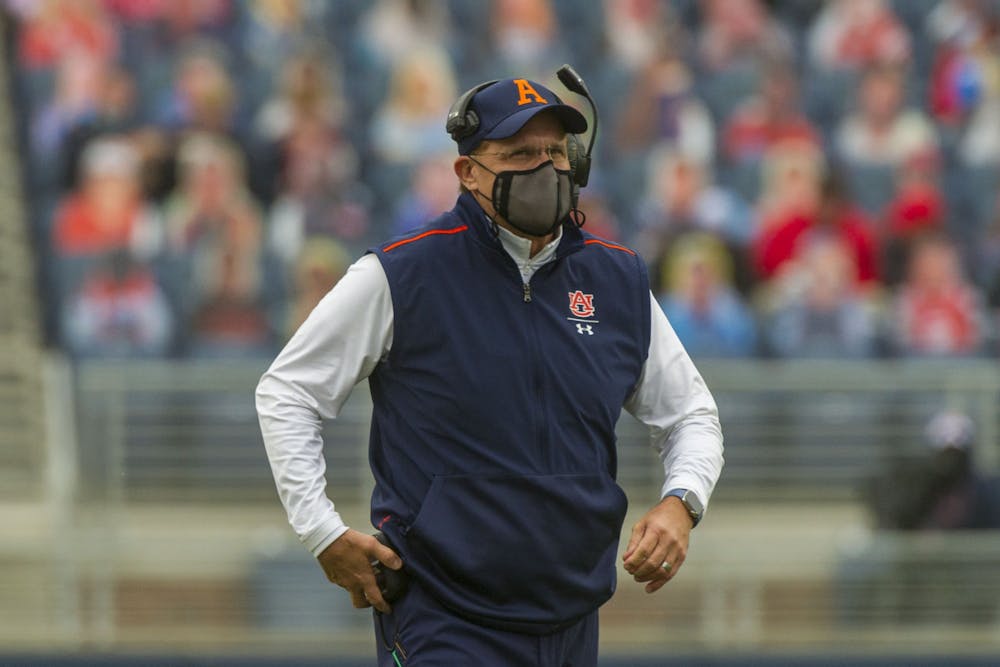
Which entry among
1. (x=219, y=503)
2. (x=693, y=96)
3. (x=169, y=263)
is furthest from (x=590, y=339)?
(x=693, y=96)

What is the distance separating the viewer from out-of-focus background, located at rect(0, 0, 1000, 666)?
26.2 feet

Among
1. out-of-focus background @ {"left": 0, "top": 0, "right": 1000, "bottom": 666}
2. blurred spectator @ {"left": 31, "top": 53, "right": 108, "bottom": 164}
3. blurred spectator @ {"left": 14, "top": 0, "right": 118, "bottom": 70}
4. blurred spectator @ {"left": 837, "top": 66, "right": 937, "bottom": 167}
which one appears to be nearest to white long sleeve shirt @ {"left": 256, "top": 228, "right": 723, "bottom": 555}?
out-of-focus background @ {"left": 0, "top": 0, "right": 1000, "bottom": 666}

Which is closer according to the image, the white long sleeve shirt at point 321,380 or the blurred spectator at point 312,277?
the white long sleeve shirt at point 321,380

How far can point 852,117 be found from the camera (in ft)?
38.5

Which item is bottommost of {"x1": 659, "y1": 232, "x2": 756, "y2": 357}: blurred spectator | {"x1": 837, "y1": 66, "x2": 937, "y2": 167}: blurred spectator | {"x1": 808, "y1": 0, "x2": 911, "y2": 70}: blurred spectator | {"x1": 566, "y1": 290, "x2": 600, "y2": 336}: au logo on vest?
{"x1": 659, "y1": 232, "x2": 756, "y2": 357}: blurred spectator

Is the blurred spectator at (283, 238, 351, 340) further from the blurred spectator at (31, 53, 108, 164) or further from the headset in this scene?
the headset

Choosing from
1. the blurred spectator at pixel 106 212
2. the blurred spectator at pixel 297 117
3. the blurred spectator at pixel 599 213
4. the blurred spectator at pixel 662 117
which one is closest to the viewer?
the blurred spectator at pixel 599 213

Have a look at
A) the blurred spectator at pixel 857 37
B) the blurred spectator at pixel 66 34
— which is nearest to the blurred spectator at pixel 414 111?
the blurred spectator at pixel 66 34

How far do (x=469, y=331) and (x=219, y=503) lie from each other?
15.5 feet

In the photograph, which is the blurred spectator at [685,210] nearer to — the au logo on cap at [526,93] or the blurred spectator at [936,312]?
the blurred spectator at [936,312]

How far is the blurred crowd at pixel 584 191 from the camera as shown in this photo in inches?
385

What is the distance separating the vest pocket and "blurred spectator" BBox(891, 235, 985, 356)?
6.05 m

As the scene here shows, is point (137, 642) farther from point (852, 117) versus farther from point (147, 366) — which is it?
point (852, 117)

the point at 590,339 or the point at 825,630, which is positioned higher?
the point at 590,339
